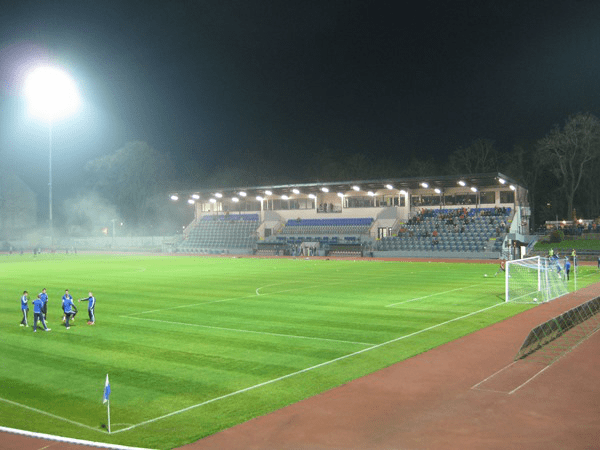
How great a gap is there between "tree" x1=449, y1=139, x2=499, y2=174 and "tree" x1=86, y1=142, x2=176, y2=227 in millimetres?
54651

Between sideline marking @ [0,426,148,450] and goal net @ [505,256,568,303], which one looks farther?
goal net @ [505,256,568,303]

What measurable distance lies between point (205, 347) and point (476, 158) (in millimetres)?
85152

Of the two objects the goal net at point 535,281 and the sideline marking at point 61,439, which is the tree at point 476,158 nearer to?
the goal net at point 535,281

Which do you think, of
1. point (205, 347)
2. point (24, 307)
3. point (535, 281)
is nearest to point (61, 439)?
point (205, 347)

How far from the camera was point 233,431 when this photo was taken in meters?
9.05

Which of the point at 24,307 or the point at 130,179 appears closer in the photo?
the point at 24,307

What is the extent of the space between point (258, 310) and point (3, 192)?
89.0 m

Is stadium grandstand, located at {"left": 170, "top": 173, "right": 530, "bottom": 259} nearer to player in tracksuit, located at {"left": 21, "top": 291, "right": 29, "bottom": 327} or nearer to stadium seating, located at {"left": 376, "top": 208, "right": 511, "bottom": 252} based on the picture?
stadium seating, located at {"left": 376, "top": 208, "right": 511, "bottom": 252}

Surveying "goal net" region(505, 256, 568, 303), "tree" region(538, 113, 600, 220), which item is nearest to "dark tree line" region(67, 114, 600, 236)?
"tree" region(538, 113, 600, 220)

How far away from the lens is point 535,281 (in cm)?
3166

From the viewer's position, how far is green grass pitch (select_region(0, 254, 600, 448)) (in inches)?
398

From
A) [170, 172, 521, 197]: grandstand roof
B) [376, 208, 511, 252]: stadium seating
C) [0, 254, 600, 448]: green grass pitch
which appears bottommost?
[0, 254, 600, 448]: green grass pitch

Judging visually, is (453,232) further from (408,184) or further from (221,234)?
(221,234)

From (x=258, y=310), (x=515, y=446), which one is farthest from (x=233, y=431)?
(x=258, y=310)
